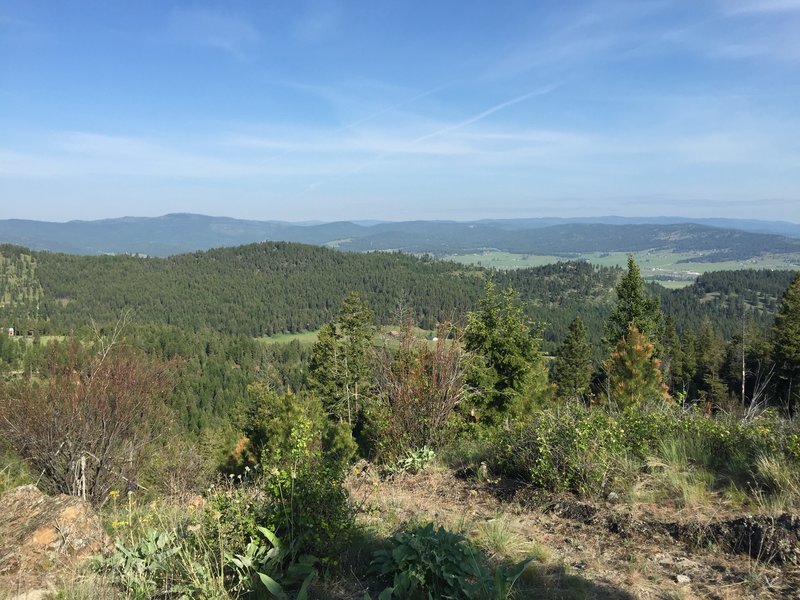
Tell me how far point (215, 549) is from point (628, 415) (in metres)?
4.83

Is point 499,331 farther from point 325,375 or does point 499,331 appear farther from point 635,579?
point 325,375

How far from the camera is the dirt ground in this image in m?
2.90

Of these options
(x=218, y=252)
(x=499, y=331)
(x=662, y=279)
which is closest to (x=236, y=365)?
(x=499, y=331)

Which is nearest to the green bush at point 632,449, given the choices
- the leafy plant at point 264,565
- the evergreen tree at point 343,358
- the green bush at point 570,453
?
the green bush at point 570,453

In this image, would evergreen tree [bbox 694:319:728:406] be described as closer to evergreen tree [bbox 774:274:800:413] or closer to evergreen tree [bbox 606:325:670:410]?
evergreen tree [bbox 774:274:800:413]

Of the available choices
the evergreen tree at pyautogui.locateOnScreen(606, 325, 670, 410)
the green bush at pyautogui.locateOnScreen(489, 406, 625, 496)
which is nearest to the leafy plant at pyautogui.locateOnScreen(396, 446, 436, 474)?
the green bush at pyautogui.locateOnScreen(489, 406, 625, 496)

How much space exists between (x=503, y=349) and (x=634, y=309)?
12504mm

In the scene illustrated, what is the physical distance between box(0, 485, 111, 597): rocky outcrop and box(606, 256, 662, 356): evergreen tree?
25204 millimetres

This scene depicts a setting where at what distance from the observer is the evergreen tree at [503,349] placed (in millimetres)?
16281

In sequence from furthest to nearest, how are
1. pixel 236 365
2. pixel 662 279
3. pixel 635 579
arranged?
pixel 662 279
pixel 236 365
pixel 635 579

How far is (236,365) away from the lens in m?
87.4

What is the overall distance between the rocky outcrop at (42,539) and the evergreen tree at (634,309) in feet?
82.7

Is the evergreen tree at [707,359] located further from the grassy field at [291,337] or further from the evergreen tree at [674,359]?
the grassy field at [291,337]

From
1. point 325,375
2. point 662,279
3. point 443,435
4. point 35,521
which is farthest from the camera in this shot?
point 662,279
